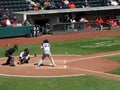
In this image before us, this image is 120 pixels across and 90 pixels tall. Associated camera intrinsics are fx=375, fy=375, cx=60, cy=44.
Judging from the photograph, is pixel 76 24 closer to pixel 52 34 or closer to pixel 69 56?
pixel 52 34

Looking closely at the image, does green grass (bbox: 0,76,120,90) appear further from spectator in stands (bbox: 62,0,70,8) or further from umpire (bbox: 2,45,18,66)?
spectator in stands (bbox: 62,0,70,8)

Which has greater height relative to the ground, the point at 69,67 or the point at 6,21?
the point at 6,21

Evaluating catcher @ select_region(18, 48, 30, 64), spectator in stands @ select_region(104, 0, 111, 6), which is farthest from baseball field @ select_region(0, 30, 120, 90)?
spectator in stands @ select_region(104, 0, 111, 6)

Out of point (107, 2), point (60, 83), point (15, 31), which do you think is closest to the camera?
point (60, 83)

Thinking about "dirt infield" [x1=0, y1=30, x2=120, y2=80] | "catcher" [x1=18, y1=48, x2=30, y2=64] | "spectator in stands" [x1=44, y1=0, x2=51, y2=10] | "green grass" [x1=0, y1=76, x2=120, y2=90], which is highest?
"spectator in stands" [x1=44, y1=0, x2=51, y2=10]

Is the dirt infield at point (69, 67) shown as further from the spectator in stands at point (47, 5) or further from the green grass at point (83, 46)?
the spectator in stands at point (47, 5)

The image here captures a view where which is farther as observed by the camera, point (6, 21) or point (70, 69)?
point (6, 21)

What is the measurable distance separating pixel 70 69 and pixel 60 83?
3.32m

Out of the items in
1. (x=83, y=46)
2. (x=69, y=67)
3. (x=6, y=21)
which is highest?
(x=6, y=21)

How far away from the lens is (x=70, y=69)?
770 inches

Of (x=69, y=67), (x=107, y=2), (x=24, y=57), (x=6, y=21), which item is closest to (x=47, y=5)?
(x=6, y=21)

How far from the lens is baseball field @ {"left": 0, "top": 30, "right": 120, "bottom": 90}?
15969 mm

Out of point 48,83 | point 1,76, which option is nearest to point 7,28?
point 1,76

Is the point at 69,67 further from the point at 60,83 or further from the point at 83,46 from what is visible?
the point at 83,46
